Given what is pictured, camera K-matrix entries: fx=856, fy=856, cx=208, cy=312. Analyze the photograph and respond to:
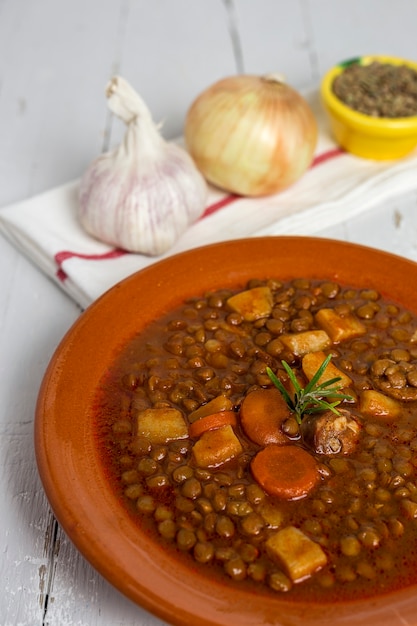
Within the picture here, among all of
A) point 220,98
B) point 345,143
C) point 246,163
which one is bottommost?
point 345,143

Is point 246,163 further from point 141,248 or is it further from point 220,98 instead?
point 141,248

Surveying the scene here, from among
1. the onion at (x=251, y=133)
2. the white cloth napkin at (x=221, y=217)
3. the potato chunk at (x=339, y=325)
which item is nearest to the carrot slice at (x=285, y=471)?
the potato chunk at (x=339, y=325)

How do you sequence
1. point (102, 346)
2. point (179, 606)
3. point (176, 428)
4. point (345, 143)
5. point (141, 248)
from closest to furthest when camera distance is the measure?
point (179, 606), point (176, 428), point (102, 346), point (141, 248), point (345, 143)

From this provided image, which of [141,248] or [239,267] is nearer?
[239,267]

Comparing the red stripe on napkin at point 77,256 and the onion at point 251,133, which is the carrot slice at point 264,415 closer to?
the red stripe on napkin at point 77,256

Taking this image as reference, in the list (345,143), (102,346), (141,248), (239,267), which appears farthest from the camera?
(345,143)

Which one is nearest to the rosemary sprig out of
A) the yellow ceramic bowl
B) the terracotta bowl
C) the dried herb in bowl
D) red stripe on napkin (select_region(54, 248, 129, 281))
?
the terracotta bowl

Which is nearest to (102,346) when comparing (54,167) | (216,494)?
(216,494)
